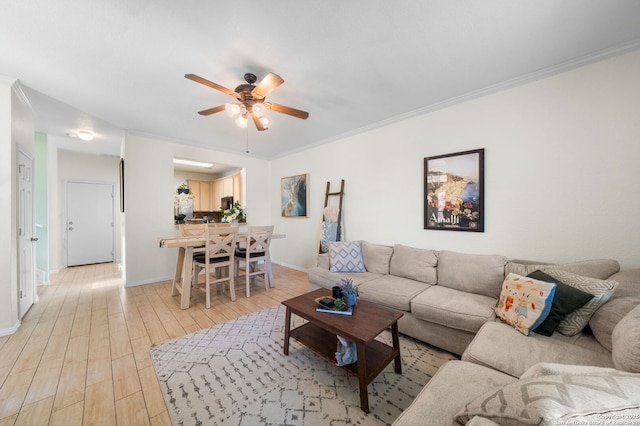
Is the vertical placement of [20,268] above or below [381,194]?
below

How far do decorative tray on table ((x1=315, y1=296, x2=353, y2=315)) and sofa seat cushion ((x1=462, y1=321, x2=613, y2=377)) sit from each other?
0.78 m

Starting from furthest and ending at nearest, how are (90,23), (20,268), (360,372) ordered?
(20,268), (90,23), (360,372)

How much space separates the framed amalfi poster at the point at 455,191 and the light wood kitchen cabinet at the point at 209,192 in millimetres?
4840

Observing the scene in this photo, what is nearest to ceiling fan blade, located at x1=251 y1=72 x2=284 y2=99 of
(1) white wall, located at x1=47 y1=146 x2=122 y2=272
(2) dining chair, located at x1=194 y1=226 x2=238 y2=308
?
(2) dining chair, located at x1=194 y1=226 x2=238 y2=308

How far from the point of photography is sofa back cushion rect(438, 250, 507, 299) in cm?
213

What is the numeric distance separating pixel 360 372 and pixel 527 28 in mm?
2608

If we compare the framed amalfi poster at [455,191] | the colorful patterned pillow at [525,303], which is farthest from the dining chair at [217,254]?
the colorful patterned pillow at [525,303]

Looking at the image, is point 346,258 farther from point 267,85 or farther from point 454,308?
point 267,85

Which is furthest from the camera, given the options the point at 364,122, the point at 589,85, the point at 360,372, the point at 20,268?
the point at 364,122

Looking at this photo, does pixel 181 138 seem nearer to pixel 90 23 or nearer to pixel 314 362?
pixel 90 23

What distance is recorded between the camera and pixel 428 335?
204cm

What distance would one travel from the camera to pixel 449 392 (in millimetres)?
1024

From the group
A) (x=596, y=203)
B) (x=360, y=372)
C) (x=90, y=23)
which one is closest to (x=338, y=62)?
(x=90, y=23)

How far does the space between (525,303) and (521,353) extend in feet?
1.44
